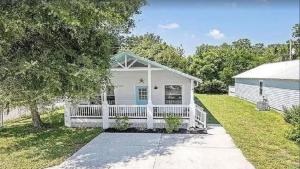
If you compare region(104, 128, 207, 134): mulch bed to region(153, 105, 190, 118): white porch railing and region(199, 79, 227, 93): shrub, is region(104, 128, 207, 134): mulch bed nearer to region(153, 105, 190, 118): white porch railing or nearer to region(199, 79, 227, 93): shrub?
region(153, 105, 190, 118): white porch railing

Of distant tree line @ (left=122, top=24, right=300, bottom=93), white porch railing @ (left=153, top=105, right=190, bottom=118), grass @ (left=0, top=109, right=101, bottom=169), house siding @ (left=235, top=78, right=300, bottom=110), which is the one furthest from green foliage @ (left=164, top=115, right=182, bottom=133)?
distant tree line @ (left=122, top=24, right=300, bottom=93)

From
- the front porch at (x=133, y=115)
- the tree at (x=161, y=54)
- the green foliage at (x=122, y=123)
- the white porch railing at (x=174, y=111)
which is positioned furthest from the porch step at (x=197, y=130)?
the tree at (x=161, y=54)

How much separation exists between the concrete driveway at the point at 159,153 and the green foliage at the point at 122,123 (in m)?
0.89

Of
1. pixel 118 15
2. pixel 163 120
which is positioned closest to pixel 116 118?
pixel 163 120

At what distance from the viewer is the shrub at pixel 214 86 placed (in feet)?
136

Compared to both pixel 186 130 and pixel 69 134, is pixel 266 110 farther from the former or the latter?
pixel 69 134

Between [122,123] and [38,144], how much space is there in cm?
416

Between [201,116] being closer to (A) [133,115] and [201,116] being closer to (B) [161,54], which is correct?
(A) [133,115]

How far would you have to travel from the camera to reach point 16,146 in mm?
12500

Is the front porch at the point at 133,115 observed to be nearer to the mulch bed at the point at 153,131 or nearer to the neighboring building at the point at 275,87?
the mulch bed at the point at 153,131

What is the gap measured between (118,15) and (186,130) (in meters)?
7.05

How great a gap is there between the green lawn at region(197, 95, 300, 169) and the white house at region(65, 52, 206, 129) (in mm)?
2307

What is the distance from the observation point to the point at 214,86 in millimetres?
41719

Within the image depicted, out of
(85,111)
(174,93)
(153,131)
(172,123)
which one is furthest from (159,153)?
(174,93)
